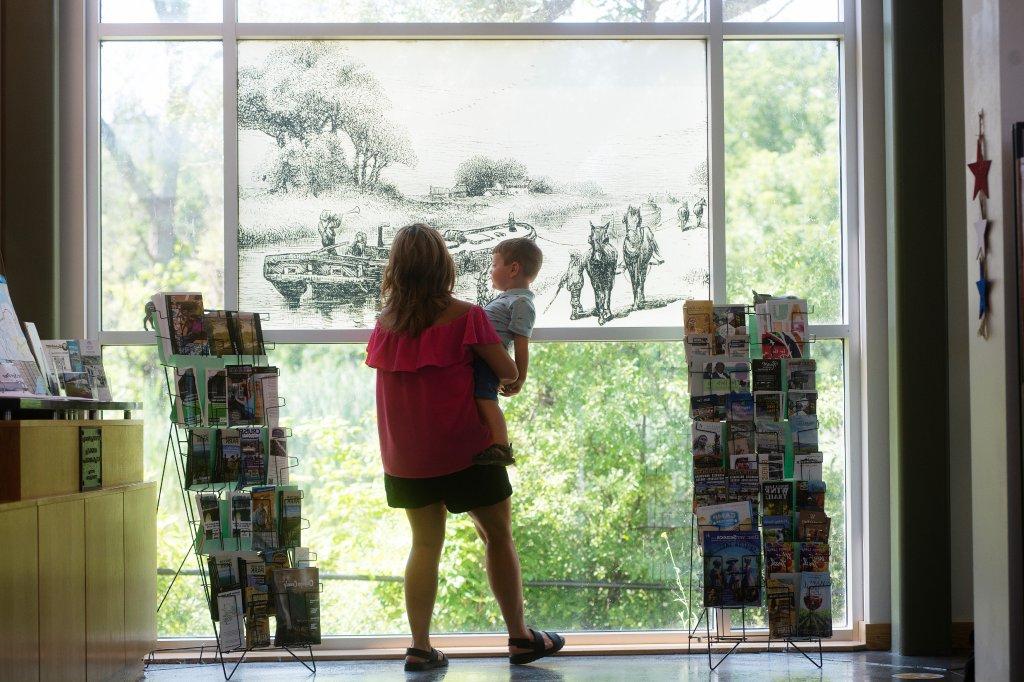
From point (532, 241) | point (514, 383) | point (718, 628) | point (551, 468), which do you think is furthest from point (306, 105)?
point (718, 628)

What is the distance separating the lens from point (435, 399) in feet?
13.3

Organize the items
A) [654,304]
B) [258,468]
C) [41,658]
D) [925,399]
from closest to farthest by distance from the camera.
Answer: [41,658], [258,468], [925,399], [654,304]

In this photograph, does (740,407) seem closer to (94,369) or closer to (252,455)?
(252,455)

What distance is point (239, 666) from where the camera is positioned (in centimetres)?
452

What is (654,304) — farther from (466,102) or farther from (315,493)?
(315,493)

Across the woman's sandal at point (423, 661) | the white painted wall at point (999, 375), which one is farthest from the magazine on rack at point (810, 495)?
the woman's sandal at point (423, 661)

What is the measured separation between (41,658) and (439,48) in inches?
121

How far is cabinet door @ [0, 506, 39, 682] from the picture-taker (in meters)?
2.89

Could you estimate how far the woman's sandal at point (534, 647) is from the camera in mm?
4297

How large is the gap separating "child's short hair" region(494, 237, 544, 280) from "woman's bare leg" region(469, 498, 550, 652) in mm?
971

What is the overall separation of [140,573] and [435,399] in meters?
1.33

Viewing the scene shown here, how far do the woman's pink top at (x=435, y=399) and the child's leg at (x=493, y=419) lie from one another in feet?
0.13

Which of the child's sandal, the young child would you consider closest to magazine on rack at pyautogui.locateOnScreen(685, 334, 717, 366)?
the young child

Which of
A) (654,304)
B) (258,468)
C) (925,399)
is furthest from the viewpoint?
(654,304)
